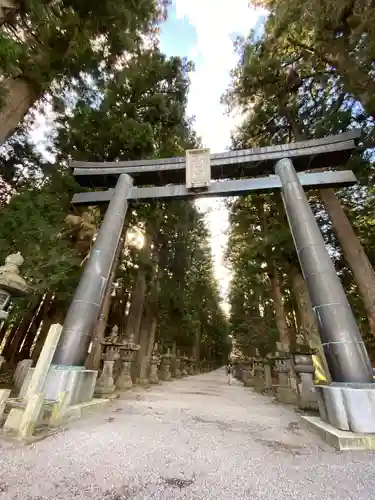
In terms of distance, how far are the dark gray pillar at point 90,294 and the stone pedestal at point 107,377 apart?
7.76 feet

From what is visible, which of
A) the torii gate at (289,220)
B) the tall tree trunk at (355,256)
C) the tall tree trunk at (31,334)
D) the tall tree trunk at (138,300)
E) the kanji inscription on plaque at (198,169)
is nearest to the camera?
the torii gate at (289,220)

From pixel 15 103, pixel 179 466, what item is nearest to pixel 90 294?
pixel 179 466

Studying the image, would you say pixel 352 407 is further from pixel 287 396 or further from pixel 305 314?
pixel 305 314

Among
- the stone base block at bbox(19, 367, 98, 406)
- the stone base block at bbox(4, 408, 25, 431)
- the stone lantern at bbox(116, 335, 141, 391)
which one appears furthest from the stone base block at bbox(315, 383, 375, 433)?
the stone lantern at bbox(116, 335, 141, 391)

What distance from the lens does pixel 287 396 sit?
657 cm

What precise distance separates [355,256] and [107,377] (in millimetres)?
7516

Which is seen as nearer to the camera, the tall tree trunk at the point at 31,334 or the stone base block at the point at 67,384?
the stone base block at the point at 67,384

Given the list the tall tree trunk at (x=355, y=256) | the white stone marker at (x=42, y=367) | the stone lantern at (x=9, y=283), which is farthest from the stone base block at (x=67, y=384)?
the tall tree trunk at (x=355, y=256)

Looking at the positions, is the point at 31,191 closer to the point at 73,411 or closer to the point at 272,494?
the point at 73,411

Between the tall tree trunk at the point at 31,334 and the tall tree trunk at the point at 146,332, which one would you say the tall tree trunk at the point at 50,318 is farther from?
the tall tree trunk at the point at 146,332

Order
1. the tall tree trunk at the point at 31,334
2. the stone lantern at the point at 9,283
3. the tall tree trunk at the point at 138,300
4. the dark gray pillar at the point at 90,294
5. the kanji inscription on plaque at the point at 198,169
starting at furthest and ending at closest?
1. the tall tree trunk at the point at 31,334
2. the tall tree trunk at the point at 138,300
3. the kanji inscription on plaque at the point at 198,169
4. the dark gray pillar at the point at 90,294
5. the stone lantern at the point at 9,283

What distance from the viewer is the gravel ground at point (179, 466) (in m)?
1.71

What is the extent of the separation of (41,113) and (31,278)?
6770 mm

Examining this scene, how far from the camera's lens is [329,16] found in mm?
6340
